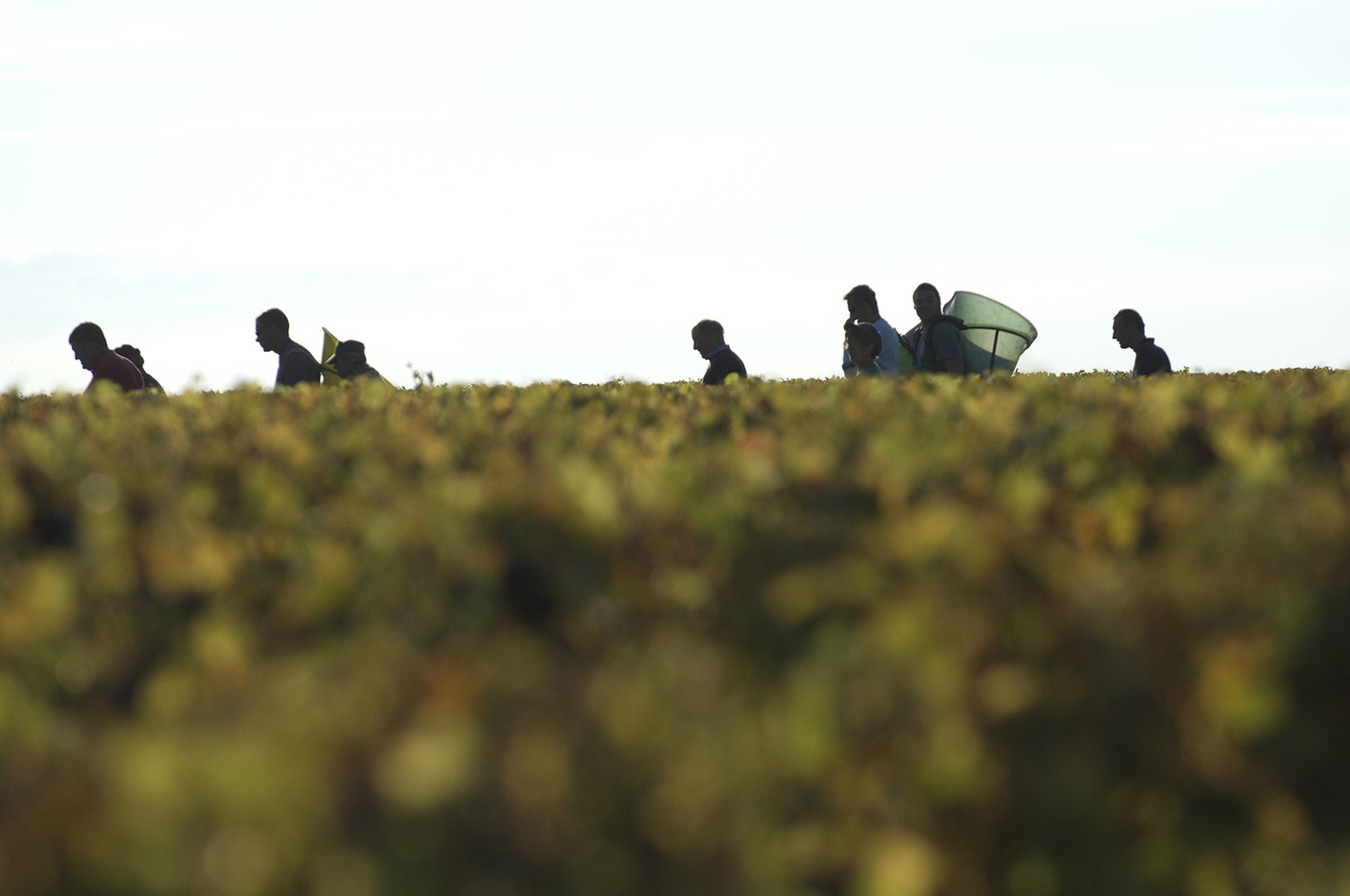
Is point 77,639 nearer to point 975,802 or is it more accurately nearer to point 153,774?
point 153,774

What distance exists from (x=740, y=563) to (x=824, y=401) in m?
3.74

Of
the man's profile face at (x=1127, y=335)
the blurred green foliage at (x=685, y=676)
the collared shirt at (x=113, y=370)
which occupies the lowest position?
the blurred green foliage at (x=685, y=676)

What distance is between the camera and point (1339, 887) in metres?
2.20

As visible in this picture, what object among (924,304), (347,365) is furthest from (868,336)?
(347,365)

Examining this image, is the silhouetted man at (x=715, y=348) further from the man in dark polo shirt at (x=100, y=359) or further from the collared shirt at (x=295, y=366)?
the man in dark polo shirt at (x=100, y=359)

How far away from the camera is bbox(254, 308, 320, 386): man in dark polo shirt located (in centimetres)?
1611

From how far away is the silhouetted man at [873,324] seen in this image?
15820 mm

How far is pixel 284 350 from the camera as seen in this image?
53.7 feet

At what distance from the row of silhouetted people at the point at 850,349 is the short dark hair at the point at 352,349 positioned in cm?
219

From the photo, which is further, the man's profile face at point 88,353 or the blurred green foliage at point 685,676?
the man's profile face at point 88,353

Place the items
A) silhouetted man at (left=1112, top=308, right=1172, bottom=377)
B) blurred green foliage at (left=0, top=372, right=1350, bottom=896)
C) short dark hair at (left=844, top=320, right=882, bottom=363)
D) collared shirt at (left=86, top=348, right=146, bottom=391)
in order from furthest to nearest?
silhouetted man at (left=1112, top=308, right=1172, bottom=377) → short dark hair at (left=844, top=320, right=882, bottom=363) → collared shirt at (left=86, top=348, right=146, bottom=391) → blurred green foliage at (left=0, top=372, right=1350, bottom=896)

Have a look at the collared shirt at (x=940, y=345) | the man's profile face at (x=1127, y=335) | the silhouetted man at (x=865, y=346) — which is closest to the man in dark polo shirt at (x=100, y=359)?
the silhouetted man at (x=865, y=346)

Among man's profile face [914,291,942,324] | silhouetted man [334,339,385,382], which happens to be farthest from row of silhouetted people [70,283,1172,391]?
silhouetted man [334,339,385,382]

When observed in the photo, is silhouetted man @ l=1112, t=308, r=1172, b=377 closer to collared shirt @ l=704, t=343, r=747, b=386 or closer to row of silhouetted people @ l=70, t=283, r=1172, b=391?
row of silhouetted people @ l=70, t=283, r=1172, b=391
